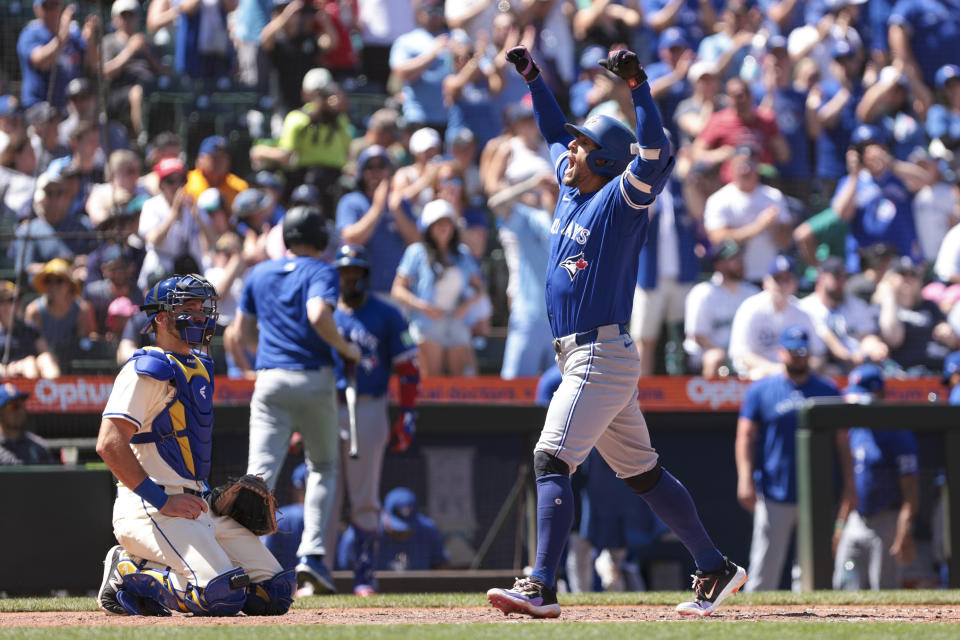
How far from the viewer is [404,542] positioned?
9023mm

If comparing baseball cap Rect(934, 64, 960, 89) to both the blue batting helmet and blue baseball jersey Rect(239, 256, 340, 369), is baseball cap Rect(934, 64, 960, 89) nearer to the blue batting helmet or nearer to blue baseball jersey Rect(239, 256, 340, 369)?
blue baseball jersey Rect(239, 256, 340, 369)

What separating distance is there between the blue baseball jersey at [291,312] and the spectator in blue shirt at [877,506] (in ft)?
12.0

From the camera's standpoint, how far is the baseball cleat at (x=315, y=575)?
312 inches

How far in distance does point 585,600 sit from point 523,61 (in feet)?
8.56

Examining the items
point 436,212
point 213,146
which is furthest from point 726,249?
point 213,146

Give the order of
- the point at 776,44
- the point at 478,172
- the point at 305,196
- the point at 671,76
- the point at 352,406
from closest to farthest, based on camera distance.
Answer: the point at 352,406 < the point at 305,196 < the point at 478,172 < the point at 671,76 < the point at 776,44

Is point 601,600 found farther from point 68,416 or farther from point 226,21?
point 226,21

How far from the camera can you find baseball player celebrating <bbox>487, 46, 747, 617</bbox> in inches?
224

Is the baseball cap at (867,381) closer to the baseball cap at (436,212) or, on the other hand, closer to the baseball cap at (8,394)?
the baseball cap at (436,212)

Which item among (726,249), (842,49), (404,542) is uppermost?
(842,49)

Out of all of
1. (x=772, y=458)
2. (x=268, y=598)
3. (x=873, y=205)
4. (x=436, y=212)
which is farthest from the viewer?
(x=873, y=205)

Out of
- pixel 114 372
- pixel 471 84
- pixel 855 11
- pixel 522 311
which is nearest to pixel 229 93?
pixel 471 84

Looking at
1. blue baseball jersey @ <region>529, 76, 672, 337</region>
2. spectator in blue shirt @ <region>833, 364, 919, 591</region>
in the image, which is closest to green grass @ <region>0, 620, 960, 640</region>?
blue baseball jersey @ <region>529, 76, 672, 337</region>

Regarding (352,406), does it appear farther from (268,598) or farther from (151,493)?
(151,493)
